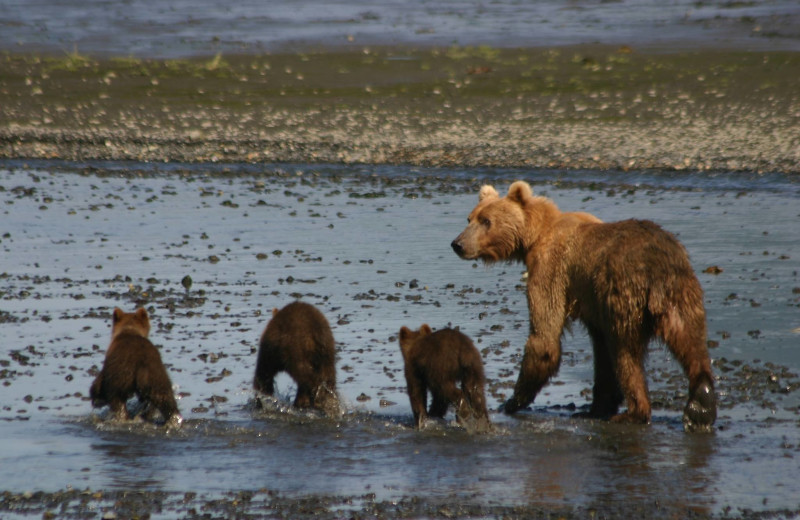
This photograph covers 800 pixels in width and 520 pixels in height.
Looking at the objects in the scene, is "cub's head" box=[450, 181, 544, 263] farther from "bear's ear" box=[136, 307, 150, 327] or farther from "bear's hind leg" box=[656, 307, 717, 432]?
"bear's ear" box=[136, 307, 150, 327]

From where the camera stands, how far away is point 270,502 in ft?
21.0

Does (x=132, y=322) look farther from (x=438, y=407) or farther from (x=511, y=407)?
(x=511, y=407)

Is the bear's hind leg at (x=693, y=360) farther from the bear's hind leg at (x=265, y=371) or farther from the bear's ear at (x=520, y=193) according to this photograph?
the bear's hind leg at (x=265, y=371)

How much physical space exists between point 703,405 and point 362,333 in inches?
133

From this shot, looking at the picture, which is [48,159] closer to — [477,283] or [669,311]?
[477,283]

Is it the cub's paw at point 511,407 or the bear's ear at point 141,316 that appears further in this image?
the bear's ear at point 141,316

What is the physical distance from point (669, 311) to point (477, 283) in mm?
4553

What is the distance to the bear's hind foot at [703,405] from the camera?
7.54 metres

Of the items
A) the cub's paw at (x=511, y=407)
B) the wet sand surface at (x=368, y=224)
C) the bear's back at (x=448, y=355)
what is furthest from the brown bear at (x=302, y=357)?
the cub's paw at (x=511, y=407)

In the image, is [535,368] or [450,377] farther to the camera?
[535,368]

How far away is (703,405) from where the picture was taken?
24.7 ft

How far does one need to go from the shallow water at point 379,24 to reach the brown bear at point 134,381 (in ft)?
61.5

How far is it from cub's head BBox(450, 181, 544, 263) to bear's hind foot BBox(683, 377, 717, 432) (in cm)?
168

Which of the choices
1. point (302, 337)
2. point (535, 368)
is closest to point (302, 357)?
point (302, 337)
